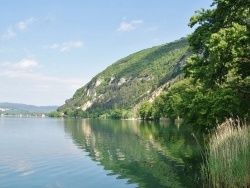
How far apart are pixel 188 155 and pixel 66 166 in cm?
1414

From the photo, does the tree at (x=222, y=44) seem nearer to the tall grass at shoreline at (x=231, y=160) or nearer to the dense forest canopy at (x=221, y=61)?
the dense forest canopy at (x=221, y=61)

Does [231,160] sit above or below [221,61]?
below

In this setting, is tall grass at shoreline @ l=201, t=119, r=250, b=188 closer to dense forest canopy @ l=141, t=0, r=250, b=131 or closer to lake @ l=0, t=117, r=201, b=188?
lake @ l=0, t=117, r=201, b=188

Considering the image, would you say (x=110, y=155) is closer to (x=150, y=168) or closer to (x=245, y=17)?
(x=150, y=168)

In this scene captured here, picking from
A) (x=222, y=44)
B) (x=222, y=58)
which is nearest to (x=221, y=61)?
(x=222, y=58)

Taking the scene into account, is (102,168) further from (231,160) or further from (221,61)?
(231,160)

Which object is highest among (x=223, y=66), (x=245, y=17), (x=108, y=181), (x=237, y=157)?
(x=245, y=17)

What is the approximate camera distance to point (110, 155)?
43406 mm

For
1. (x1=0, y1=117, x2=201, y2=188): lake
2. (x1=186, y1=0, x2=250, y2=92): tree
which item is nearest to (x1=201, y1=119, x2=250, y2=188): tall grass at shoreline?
(x1=0, y1=117, x2=201, y2=188): lake

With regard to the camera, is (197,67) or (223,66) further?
(197,67)

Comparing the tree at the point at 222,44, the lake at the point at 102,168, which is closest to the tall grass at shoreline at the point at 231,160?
the lake at the point at 102,168

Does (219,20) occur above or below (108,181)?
above

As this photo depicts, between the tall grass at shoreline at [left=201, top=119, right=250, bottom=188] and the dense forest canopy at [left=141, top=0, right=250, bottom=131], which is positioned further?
the dense forest canopy at [left=141, top=0, right=250, bottom=131]

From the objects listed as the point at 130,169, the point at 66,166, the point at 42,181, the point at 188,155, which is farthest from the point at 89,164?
the point at 188,155
